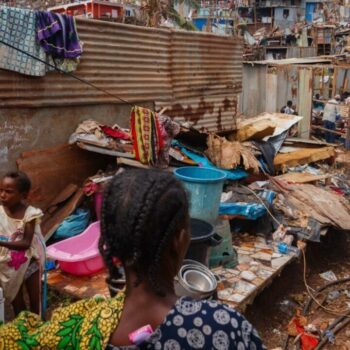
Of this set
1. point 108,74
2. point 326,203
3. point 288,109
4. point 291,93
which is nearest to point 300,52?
point 291,93

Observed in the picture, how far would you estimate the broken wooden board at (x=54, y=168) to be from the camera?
5465mm

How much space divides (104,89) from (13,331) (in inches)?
204

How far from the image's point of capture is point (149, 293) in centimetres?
130

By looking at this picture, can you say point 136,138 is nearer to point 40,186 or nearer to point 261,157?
point 40,186

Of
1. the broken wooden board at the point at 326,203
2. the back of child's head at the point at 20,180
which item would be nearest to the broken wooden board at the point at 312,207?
the broken wooden board at the point at 326,203

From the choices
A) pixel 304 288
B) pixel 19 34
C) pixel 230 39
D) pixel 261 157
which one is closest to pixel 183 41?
pixel 230 39

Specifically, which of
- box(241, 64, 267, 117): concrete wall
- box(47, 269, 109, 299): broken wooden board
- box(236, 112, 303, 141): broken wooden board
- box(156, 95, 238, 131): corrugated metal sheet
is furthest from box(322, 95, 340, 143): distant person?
box(47, 269, 109, 299): broken wooden board

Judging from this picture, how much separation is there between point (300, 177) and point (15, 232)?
6.14 meters

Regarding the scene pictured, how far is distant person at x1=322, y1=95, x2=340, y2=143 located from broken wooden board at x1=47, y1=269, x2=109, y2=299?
11.6 metres

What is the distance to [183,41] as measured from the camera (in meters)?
7.70

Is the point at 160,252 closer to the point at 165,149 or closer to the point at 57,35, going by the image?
the point at 57,35

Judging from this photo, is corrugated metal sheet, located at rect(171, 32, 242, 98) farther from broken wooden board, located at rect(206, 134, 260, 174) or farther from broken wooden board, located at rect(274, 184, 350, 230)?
broken wooden board, located at rect(274, 184, 350, 230)

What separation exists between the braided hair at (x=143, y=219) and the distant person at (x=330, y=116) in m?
14.2

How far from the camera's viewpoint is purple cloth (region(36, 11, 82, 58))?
527 centimetres
